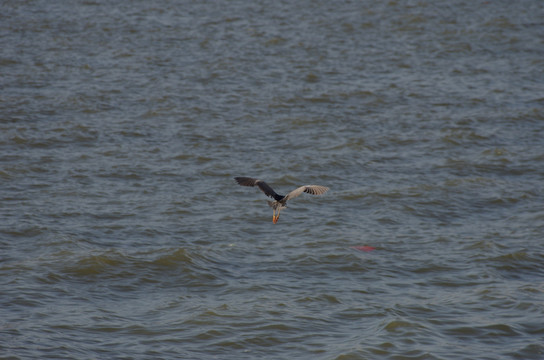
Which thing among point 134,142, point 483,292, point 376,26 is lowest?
point 483,292

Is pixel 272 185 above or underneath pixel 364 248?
above

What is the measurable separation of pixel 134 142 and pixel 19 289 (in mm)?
7055

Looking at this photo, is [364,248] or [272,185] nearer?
[364,248]

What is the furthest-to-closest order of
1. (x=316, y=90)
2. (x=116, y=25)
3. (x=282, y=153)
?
(x=116, y=25)
(x=316, y=90)
(x=282, y=153)

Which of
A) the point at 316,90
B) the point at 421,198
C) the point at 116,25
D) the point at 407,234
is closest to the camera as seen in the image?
the point at 407,234

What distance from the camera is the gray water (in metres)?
10.3

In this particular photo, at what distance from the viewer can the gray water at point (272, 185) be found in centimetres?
1028

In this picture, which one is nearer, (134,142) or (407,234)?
(407,234)

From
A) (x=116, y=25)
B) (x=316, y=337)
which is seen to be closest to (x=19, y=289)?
(x=316, y=337)

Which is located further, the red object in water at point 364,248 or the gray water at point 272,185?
the red object in water at point 364,248

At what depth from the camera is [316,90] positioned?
846 inches

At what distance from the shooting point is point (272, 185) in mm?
15438

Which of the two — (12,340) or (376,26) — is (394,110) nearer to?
(376,26)

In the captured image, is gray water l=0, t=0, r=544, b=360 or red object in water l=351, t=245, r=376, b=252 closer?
gray water l=0, t=0, r=544, b=360
